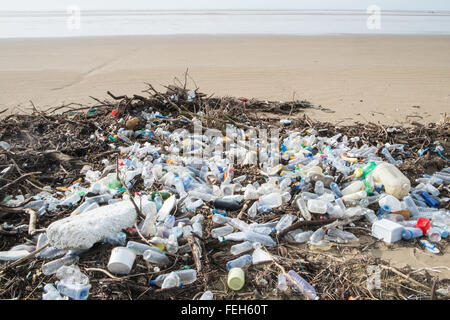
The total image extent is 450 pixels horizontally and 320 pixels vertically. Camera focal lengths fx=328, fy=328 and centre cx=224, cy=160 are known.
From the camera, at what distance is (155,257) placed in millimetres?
2166

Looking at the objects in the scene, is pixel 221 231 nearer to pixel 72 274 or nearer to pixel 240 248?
pixel 240 248

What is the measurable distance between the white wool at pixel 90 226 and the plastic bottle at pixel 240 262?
79 centimetres

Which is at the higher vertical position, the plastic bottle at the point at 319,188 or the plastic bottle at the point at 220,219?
the plastic bottle at the point at 319,188

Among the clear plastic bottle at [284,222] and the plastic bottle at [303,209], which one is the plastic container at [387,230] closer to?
the plastic bottle at [303,209]

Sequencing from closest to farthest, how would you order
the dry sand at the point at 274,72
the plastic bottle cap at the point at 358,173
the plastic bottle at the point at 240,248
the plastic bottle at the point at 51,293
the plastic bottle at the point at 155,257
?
1. the plastic bottle at the point at 51,293
2. the plastic bottle at the point at 155,257
3. the plastic bottle at the point at 240,248
4. the plastic bottle cap at the point at 358,173
5. the dry sand at the point at 274,72

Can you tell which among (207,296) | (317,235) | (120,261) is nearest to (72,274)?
(120,261)

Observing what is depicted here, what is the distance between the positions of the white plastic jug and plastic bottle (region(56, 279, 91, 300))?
2483 millimetres

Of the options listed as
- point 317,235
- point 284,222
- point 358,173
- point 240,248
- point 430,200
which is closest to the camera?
point 240,248

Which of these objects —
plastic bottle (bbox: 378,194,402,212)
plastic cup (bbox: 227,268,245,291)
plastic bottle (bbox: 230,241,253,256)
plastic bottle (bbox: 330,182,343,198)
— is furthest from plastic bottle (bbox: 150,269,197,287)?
plastic bottle (bbox: 378,194,402,212)

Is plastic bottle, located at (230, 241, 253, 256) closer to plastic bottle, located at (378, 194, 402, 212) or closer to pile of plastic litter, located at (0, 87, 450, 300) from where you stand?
pile of plastic litter, located at (0, 87, 450, 300)

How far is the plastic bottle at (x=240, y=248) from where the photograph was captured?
7.57ft

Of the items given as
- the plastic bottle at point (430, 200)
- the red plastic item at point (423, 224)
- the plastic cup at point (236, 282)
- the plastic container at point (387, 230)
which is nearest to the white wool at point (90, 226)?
the plastic cup at point (236, 282)

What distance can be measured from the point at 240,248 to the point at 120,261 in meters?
0.81
